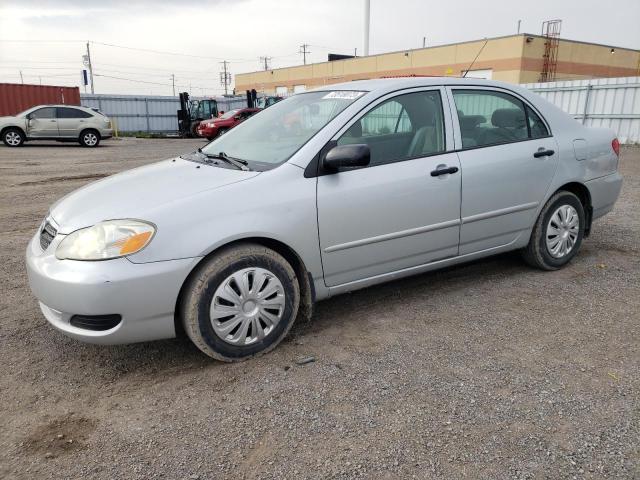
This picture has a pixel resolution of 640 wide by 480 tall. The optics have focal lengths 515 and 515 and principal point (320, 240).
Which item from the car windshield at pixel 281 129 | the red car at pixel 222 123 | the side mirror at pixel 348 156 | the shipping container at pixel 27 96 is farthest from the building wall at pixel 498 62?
the side mirror at pixel 348 156

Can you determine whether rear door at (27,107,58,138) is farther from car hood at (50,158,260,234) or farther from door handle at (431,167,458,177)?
door handle at (431,167,458,177)

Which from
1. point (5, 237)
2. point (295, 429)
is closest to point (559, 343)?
point (295, 429)

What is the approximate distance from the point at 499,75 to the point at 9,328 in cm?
3543

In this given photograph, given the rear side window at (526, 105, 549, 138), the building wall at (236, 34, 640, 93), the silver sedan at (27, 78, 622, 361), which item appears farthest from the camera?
the building wall at (236, 34, 640, 93)

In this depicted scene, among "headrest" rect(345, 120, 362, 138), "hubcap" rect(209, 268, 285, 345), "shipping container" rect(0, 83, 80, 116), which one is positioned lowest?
"hubcap" rect(209, 268, 285, 345)

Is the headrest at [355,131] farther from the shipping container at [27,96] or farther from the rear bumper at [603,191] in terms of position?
the shipping container at [27,96]

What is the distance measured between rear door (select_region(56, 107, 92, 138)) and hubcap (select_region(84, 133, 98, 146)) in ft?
1.05

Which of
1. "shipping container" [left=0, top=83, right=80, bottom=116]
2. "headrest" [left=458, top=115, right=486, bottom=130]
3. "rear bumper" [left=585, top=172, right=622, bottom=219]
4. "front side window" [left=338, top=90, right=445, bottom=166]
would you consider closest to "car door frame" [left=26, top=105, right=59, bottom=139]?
"shipping container" [left=0, top=83, right=80, bottom=116]

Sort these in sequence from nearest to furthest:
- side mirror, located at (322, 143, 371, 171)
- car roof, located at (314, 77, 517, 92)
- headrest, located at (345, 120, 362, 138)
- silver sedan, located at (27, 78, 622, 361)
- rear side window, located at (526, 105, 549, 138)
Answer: silver sedan, located at (27, 78, 622, 361) < side mirror, located at (322, 143, 371, 171) < headrest, located at (345, 120, 362, 138) < car roof, located at (314, 77, 517, 92) < rear side window, located at (526, 105, 549, 138)

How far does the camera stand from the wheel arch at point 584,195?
445cm

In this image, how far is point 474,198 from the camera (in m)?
3.79

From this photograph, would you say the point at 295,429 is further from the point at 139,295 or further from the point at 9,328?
the point at 9,328

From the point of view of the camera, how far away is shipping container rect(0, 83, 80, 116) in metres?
24.7

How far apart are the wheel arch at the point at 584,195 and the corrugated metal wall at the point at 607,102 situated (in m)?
14.2
